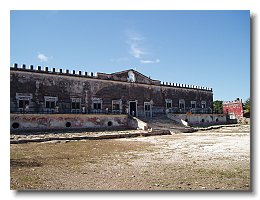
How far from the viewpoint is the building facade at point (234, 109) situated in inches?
1379

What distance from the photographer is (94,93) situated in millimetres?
24156

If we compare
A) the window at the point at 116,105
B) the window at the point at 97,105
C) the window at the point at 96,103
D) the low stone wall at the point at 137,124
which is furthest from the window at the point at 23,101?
the low stone wall at the point at 137,124

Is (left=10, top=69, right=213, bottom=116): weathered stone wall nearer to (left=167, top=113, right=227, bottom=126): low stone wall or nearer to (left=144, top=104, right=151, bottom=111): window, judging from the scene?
(left=144, top=104, right=151, bottom=111): window

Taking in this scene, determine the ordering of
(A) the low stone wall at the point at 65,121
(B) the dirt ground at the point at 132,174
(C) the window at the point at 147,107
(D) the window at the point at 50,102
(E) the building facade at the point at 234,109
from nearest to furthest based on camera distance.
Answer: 1. (B) the dirt ground at the point at 132,174
2. (A) the low stone wall at the point at 65,121
3. (D) the window at the point at 50,102
4. (C) the window at the point at 147,107
5. (E) the building facade at the point at 234,109

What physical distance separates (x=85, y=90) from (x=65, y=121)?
4167 mm

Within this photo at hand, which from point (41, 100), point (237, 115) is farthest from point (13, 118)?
point (237, 115)

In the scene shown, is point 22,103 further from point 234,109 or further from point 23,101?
point 234,109

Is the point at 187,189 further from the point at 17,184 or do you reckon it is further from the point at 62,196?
the point at 17,184

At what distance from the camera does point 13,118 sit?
1802cm

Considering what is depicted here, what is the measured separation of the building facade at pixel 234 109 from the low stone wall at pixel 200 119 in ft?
6.36

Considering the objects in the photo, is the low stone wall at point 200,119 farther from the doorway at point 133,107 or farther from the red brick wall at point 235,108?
the doorway at point 133,107

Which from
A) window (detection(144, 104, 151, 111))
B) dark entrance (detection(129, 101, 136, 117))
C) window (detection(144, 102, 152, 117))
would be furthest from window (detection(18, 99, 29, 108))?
window (detection(144, 104, 151, 111))

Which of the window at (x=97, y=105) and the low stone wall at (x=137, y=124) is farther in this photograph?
the window at (x=97, y=105)

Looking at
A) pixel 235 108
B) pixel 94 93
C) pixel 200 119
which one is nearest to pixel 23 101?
pixel 94 93
